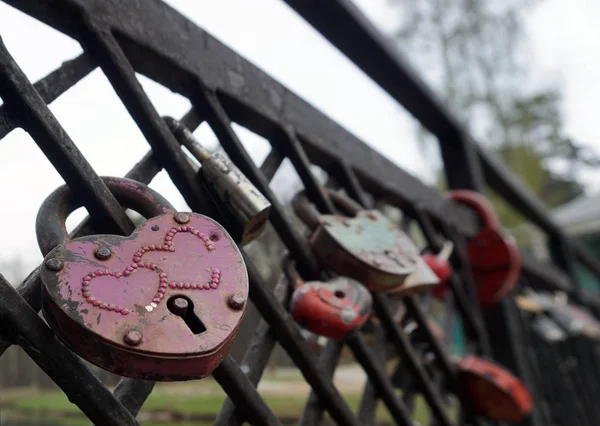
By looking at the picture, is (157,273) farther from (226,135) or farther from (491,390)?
(491,390)

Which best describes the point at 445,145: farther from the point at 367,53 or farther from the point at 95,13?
the point at 95,13

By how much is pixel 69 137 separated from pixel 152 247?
186 mm

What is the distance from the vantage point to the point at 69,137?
0.63 metres

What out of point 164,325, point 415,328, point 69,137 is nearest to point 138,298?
point 164,325

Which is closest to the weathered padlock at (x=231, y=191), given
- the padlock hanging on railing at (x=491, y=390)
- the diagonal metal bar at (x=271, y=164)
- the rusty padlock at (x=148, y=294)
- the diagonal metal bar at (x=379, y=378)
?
the rusty padlock at (x=148, y=294)

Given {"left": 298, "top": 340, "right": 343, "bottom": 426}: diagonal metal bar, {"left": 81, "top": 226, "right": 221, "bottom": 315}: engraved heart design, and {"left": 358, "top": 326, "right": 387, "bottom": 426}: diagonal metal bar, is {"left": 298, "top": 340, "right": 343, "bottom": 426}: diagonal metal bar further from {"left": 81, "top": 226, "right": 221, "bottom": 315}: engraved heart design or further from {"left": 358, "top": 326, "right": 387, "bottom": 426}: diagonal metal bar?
{"left": 81, "top": 226, "right": 221, "bottom": 315}: engraved heart design

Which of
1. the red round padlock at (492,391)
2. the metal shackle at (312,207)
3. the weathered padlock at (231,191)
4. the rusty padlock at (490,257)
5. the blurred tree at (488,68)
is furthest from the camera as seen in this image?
the blurred tree at (488,68)

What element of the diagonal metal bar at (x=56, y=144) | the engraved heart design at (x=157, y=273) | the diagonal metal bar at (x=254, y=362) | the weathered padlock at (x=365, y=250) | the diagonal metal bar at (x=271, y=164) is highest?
the diagonal metal bar at (x=56, y=144)

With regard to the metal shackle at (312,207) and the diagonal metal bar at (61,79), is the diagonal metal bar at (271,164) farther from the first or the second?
the diagonal metal bar at (61,79)

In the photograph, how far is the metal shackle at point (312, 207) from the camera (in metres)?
0.94

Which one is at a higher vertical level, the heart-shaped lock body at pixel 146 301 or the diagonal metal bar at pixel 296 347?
the heart-shaped lock body at pixel 146 301

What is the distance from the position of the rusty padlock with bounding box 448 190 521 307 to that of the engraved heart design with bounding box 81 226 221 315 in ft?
4.66

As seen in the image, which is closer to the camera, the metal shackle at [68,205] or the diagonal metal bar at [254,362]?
the metal shackle at [68,205]

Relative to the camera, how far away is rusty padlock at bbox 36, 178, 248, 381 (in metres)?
0.48
